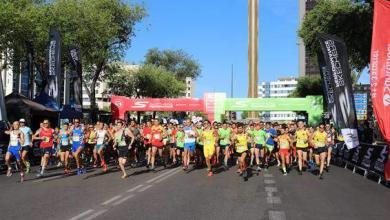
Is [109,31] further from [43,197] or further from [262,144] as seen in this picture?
[43,197]

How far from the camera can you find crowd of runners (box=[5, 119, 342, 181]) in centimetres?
1681

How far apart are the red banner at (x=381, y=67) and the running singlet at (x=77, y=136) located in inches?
357

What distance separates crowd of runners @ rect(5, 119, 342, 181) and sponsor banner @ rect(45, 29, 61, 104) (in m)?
2.73

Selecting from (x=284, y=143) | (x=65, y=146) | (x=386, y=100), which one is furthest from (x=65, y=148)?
(x=386, y=100)

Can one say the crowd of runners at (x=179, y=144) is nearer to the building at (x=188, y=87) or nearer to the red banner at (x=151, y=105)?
the red banner at (x=151, y=105)

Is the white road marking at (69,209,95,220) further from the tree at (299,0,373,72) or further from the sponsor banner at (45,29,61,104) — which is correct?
the tree at (299,0,373,72)

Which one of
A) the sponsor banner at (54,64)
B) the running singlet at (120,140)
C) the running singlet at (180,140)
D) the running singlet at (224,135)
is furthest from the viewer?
the sponsor banner at (54,64)

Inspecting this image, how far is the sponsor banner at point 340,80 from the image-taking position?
57.0 ft

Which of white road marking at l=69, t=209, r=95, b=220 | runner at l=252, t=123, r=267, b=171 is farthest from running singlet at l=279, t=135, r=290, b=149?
white road marking at l=69, t=209, r=95, b=220

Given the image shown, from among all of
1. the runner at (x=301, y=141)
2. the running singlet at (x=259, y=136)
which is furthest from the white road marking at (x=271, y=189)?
the running singlet at (x=259, y=136)

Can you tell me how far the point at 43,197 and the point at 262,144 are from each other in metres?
9.71

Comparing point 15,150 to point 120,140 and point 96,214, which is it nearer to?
point 120,140

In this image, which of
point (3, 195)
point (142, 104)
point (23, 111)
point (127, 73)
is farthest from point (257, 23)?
point (3, 195)

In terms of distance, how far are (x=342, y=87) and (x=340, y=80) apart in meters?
0.30
